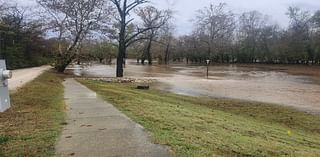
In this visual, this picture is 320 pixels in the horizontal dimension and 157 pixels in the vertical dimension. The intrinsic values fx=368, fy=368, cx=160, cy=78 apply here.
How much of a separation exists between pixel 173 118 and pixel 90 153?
3454 millimetres

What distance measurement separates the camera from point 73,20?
32.5 meters

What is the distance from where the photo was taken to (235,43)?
87.9 meters

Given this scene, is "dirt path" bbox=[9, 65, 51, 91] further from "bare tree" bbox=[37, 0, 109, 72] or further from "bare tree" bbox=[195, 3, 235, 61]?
"bare tree" bbox=[195, 3, 235, 61]

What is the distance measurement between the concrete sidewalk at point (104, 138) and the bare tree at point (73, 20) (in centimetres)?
2505

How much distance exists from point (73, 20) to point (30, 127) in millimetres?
26971

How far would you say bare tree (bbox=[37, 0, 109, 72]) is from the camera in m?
31.8

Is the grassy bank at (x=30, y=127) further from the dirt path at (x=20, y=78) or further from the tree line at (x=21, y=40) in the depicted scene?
the tree line at (x=21, y=40)

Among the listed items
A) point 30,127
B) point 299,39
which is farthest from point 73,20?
point 299,39

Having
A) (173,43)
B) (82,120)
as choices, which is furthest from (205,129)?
(173,43)

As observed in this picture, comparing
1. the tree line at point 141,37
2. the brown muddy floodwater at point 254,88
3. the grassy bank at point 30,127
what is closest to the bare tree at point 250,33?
the tree line at point 141,37

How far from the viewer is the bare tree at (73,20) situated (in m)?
31.8

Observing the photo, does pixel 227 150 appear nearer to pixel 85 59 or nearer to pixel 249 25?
pixel 85 59

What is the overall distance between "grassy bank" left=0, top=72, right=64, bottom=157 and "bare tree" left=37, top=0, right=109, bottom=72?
2260cm

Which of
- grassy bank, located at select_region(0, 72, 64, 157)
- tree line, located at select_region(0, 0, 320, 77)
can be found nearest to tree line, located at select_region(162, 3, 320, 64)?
tree line, located at select_region(0, 0, 320, 77)
